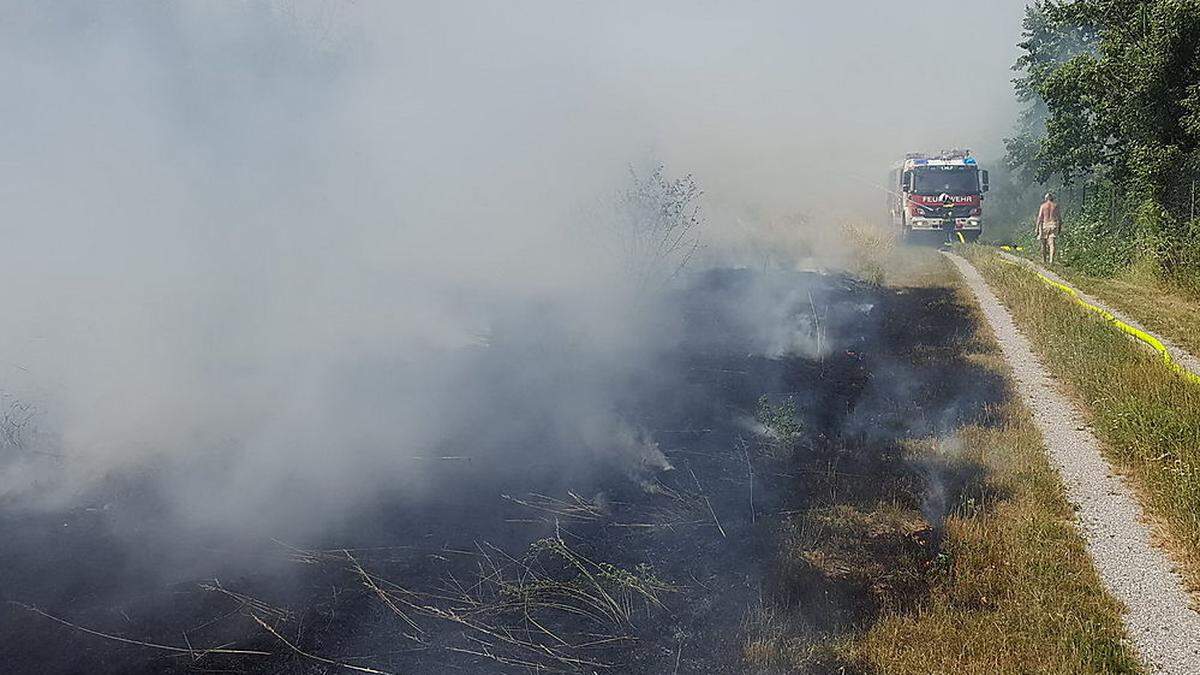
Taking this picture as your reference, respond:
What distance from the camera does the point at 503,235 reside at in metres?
12.0

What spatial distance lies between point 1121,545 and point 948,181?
18971mm

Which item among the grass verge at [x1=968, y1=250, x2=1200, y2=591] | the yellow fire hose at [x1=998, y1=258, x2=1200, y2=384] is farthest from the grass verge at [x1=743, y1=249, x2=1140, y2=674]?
the yellow fire hose at [x1=998, y1=258, x2=1200, y2=384]

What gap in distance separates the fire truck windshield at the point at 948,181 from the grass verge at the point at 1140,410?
11556mm

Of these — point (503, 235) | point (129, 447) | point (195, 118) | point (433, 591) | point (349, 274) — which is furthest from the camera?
point (503, 235)

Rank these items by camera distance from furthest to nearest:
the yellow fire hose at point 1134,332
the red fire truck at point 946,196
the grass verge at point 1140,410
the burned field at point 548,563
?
the red fire truck at point 946,196, the yellow fire hose at point 1134,332, the grass verge at point 1140,410, the burned field at point 548,563

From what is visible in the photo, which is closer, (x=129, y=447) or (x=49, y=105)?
(x=129, y=447)

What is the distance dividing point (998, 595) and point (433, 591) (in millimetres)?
2977

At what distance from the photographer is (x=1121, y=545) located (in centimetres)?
487

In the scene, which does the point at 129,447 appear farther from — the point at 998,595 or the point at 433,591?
the point at 998,595

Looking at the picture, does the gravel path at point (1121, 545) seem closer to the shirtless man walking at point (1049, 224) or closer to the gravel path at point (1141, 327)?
the gravel path at point (1141, 327)

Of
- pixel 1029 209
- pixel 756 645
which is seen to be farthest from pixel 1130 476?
pixel 1029 209

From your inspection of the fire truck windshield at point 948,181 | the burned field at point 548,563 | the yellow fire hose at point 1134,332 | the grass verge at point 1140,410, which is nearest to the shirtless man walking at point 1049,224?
the yellow fire hose at point 1134,332

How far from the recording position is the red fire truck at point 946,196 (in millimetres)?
21812

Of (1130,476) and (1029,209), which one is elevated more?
(1130,476)
